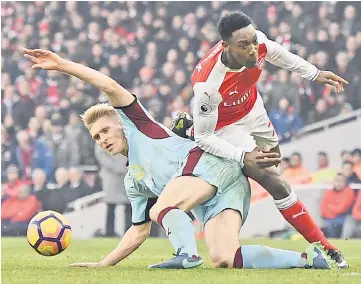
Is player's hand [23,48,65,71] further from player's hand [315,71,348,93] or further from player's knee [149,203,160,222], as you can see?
player's hand [315,71,348,93]

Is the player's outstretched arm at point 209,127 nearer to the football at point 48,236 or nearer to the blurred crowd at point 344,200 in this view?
the football at point 48,236

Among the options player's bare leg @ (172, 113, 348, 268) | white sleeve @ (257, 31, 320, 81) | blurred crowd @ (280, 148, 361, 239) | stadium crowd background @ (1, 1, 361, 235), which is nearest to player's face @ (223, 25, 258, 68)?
white sleeve @ (257, 31, 320, 81)

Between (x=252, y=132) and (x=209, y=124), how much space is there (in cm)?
81

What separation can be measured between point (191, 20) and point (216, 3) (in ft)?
2.03

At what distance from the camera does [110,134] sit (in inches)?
274

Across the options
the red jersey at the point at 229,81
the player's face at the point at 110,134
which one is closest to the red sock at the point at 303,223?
the red jersey at the point at 229,81

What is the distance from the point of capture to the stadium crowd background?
15609 millimetres

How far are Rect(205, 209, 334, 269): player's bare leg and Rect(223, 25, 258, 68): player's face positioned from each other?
4.18ft

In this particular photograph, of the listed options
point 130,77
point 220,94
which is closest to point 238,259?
point 220,94

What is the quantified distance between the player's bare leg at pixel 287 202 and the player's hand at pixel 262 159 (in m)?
0.42

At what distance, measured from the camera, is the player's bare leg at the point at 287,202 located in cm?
709

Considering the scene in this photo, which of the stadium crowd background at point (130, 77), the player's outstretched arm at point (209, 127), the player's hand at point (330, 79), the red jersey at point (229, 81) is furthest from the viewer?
the stadium crowd background at point (130, 77)

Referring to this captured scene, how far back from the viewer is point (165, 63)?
54.5 ft

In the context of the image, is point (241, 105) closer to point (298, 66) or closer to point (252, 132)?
point (252, 132)
